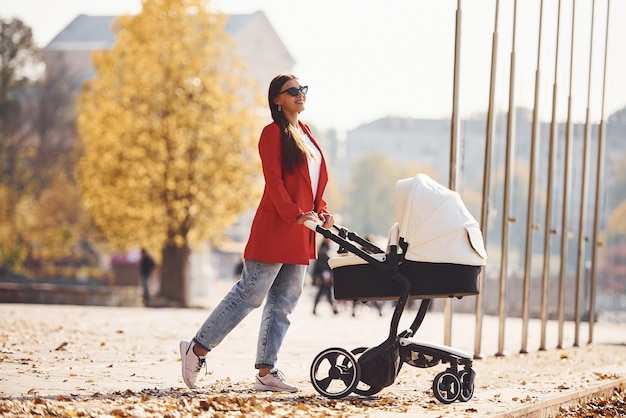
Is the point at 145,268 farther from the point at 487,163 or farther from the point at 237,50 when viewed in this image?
the point at 237,50

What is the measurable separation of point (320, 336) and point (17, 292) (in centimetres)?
1430

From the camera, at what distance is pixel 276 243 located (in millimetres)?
8969

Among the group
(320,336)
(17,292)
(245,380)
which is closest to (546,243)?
(320,336)

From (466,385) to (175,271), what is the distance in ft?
90.9

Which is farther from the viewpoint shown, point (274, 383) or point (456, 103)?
point (456, 103)

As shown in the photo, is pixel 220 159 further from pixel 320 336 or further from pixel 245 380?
pixel 245 380

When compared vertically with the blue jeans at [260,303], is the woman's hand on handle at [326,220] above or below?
above

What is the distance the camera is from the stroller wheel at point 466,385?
9258mm

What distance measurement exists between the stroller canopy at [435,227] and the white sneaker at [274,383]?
46.4 inches

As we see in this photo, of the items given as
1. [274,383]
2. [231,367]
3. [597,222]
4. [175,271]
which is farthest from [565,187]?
[175,271]

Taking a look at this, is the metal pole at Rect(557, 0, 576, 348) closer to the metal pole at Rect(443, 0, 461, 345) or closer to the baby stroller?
the metal pole at Rect(443, 0, 461, 345)

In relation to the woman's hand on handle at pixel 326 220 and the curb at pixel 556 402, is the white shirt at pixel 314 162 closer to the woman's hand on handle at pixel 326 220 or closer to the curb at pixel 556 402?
the woman's hand on handle at pixel 326 220

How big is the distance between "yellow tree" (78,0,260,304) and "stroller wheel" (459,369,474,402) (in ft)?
86.2

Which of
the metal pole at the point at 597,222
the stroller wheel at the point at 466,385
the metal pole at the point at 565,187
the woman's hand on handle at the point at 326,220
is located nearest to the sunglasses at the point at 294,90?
the woman's hand on handle at the point at 326,220
